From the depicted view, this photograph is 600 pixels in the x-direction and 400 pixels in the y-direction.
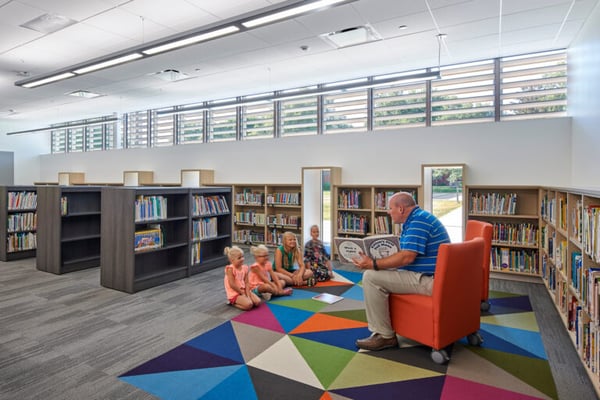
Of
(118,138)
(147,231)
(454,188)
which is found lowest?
(147,231)

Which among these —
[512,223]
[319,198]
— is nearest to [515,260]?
[512,223]

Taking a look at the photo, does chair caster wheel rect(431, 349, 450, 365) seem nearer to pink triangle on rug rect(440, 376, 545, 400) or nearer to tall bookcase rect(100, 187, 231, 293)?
pink triangle on rug rect(440, 376, 545, 400)

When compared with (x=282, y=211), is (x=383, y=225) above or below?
below

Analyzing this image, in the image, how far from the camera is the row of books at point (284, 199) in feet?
25.6

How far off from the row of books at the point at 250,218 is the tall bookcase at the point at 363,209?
190 centimetres

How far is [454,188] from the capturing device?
6.09 m

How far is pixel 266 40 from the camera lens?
545cm

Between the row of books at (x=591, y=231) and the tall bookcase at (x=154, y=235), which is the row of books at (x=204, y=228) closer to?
the tall bookcase at (x=154, y=235)

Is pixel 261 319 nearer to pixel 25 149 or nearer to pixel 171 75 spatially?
pixel 171 75

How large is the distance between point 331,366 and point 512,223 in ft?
14.7

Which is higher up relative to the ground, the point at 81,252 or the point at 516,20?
the point at 516,20

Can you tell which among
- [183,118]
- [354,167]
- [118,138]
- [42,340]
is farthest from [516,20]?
[118,138]

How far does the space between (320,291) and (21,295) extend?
3.94m

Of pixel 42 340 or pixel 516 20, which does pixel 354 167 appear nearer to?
pixel 516 20
